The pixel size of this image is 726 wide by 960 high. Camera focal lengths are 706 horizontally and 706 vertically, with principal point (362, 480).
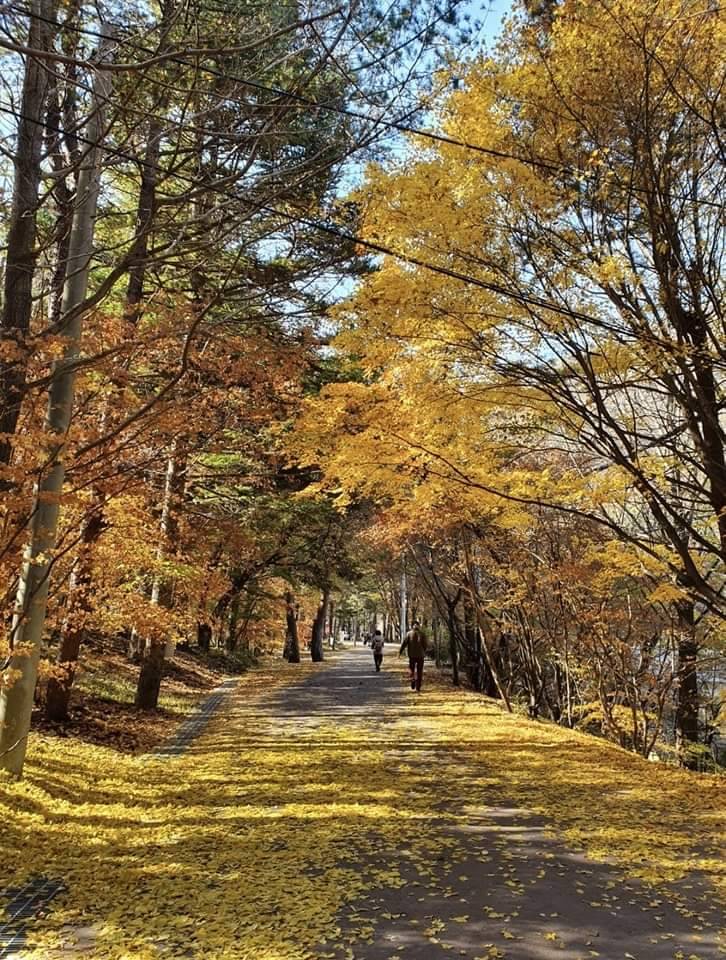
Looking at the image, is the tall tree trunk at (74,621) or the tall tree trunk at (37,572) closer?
the tall tree trunk at (37,572)

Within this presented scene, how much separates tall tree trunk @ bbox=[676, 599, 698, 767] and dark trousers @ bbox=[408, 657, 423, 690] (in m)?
5.82

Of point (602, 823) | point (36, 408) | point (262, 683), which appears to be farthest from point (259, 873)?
point (262, 683)

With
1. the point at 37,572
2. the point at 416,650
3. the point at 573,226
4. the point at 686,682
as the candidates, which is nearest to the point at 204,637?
the point at 416,650

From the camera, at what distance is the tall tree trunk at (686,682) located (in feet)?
36.5

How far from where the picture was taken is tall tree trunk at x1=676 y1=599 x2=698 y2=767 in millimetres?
11125

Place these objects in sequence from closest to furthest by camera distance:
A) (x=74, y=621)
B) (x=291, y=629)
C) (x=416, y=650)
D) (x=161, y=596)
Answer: (x=74, y=621) → (x=161, y=596) → (x=416, y=650) → (x=291, y=629)

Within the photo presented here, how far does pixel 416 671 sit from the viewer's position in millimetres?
17484

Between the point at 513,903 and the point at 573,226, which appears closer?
the point at 513,903

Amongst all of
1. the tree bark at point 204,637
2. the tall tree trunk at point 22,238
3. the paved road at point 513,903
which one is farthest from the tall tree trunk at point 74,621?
the tree bark at point 204,637

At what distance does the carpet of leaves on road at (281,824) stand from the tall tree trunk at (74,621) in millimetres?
940

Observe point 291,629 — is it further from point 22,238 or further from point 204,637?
point 22,238

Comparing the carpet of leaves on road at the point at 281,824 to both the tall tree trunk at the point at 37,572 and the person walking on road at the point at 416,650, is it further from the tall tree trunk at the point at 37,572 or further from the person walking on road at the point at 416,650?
the person walking on road at the point at 416,650

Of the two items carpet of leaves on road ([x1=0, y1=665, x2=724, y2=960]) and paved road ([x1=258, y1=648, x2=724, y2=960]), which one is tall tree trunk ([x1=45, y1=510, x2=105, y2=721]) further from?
paved road ([x1=258, y1=648, x2=724, y2=960])

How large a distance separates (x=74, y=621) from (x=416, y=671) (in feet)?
35.3
